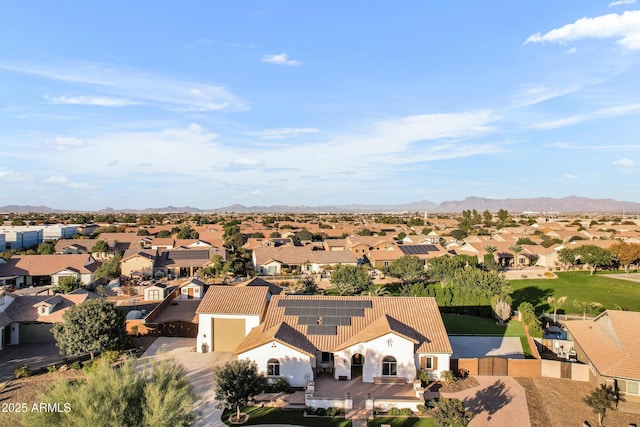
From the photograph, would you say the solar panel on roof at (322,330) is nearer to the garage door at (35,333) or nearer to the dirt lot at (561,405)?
the dirt lot at (561,405)

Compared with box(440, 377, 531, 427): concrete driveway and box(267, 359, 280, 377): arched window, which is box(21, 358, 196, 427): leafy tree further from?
box(440, 377, 531, 427): concrete driveway

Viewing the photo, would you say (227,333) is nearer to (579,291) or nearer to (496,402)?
(496,402)

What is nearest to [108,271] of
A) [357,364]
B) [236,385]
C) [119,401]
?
[236,385]

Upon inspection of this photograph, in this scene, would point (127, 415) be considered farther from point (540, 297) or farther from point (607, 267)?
point (607, 267)

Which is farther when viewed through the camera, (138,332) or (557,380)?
(138,332)

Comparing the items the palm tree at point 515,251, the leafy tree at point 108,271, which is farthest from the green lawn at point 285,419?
the palm tree at point 515,251

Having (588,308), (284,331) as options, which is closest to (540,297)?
(588,308)
